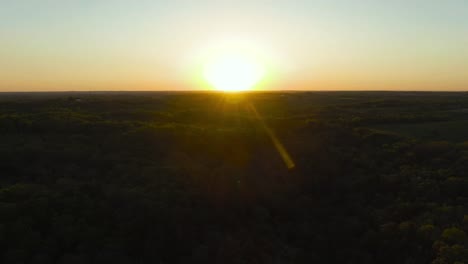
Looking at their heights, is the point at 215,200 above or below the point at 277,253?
above

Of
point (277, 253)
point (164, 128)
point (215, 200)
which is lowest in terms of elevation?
point (277, 253)

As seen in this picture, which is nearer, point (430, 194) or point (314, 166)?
point (430, 194)

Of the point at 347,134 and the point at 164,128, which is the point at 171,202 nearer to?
the point at 164,128

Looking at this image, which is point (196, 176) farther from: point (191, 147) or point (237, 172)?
point (191, 147)

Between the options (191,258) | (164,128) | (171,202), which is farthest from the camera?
(164,128)

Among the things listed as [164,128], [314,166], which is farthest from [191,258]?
[164,128]

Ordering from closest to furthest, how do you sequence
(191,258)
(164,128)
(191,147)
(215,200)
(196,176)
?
(191,258), (215,200), (196,176), (191,147), (164,128)
